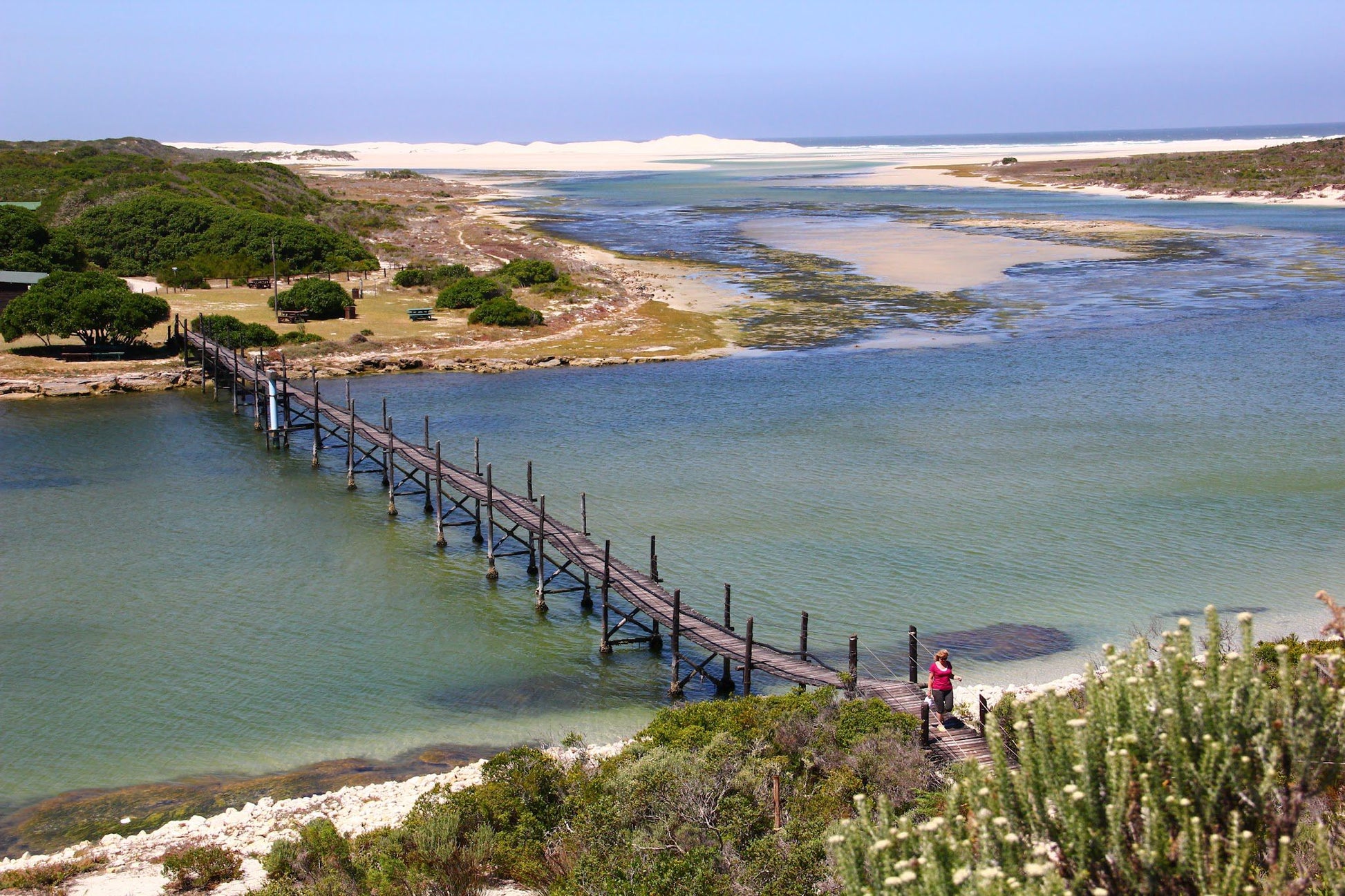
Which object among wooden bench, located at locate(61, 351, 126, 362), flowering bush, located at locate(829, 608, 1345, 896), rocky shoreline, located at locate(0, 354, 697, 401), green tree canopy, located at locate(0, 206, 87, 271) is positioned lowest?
rocky shoreline, located at locate(0, 354, 697, 401)

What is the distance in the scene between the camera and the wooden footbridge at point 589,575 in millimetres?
15438

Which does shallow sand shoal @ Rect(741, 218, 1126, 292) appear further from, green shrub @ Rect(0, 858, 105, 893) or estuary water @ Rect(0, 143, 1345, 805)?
green shrub @ Rect(0, 858, 105, 893)

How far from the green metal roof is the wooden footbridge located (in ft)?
52.0

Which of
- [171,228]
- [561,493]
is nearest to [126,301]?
[171,228]

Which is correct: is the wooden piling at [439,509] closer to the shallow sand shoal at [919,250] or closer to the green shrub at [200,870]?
the green shrub at [200,870]

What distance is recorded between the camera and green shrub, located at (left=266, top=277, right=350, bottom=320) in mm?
48781

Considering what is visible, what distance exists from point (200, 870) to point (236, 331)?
114ft

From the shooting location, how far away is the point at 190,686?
1856 cm

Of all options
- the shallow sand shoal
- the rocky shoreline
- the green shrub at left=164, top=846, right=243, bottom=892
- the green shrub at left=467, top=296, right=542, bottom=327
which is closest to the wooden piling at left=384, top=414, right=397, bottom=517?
the rocky shoreline

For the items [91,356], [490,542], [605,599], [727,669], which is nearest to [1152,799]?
[727,669]

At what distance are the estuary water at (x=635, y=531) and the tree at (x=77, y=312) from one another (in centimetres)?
516

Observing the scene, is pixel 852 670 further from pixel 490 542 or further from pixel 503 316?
pixel 503 316

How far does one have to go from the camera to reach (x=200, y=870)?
12047mm

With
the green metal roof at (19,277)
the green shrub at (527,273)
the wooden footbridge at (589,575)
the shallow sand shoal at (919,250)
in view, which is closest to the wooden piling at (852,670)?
the wooden footbridge at (589,575)
